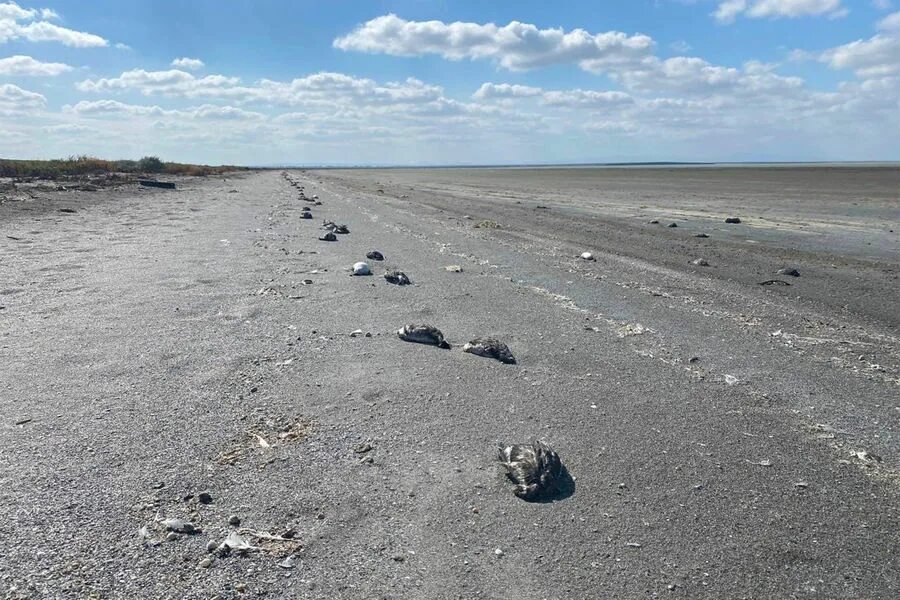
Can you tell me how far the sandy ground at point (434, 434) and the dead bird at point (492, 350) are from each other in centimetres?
22

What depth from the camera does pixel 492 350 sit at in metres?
5.86

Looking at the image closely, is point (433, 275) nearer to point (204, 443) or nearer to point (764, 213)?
point (204, 443)

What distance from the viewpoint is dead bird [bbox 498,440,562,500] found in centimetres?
350

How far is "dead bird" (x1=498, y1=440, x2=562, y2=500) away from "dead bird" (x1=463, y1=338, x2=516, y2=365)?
1.92m

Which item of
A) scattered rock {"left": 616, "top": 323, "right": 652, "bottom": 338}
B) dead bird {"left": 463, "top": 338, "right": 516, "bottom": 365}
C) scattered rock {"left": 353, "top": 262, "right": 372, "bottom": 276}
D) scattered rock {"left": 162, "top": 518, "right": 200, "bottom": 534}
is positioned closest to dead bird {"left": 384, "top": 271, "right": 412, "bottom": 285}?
scattered rock {"left": 353, "top": 262, "right": 372, "bottom": 276}

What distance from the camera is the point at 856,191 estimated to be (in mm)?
36219

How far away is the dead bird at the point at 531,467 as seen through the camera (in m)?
3.50

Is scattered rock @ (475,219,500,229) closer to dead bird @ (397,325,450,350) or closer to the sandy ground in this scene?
the sandy ground

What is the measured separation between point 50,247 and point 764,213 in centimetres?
2278

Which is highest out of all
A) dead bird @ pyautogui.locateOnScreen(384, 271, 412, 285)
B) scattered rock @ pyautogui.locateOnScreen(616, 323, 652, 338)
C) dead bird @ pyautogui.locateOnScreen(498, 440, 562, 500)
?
dead bird @ pyautogui.locateOnScreen(384, 271, 412, 285)

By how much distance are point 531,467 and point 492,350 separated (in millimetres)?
2273

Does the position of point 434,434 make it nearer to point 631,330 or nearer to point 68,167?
point 631,330

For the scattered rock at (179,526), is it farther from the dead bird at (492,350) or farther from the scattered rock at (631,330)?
the scattered rock at (631,330)

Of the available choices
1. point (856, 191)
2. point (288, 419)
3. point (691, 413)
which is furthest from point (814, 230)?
point (856, 191)
